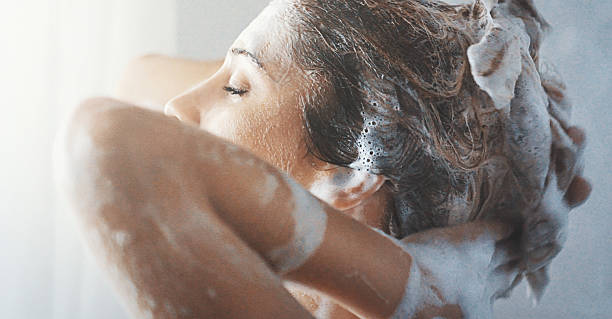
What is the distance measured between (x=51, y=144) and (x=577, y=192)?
0.91 meters

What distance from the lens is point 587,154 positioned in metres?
0.98

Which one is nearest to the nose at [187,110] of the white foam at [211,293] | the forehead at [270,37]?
the forehead at [270,37]

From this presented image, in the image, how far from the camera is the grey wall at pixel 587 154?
960 millimetres

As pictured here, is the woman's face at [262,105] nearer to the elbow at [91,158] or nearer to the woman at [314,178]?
the woman at [314,178]

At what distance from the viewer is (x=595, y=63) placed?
37.9 inches

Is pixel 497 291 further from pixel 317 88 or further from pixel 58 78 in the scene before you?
pixel 58 78

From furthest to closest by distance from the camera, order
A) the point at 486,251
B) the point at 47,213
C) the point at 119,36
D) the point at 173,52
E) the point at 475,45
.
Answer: the point at 173,52, the point at 119,36, the point at 47,213, the point at 486,251, the point at 475,45

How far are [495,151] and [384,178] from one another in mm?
171

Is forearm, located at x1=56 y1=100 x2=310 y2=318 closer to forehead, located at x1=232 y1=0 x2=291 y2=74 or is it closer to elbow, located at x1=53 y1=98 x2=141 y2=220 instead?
elbow, located at x1=53 y1=98 x2=141 y2=220

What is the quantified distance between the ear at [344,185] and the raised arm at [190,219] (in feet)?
0.68

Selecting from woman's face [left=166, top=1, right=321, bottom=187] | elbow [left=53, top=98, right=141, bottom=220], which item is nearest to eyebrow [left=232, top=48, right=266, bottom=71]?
woman's face [left=166, top=1, right=321, bottom=187]

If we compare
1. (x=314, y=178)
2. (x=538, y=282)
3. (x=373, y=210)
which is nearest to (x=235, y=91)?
(x=314, y=178)

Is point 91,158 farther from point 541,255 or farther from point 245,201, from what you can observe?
point 541,255

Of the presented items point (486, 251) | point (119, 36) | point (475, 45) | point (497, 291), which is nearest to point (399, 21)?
point (475, 45)
